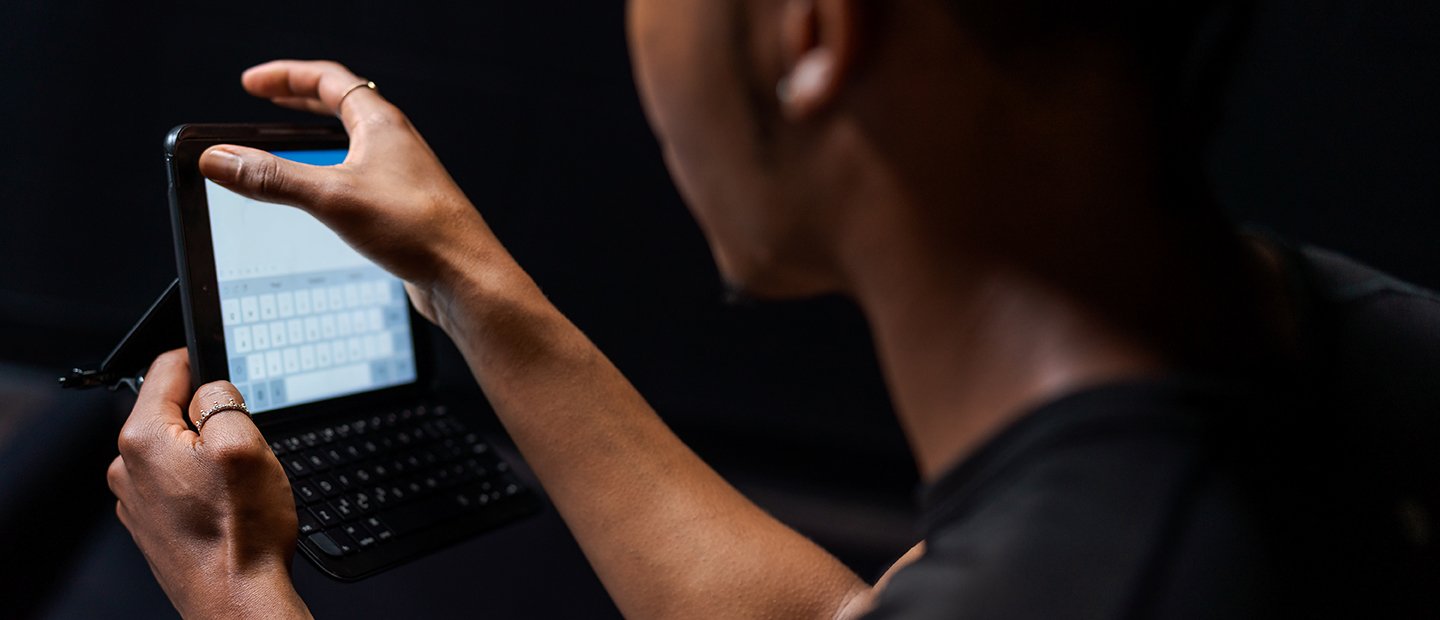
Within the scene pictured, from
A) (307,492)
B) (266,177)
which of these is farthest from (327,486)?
(266,177)

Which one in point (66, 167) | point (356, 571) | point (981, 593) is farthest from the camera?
point (66, 167)

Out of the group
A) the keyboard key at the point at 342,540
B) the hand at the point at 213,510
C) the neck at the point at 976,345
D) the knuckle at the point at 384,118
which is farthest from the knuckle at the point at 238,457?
the neck at the point at 976,345

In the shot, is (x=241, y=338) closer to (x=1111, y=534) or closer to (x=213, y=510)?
(x=213, y=510)

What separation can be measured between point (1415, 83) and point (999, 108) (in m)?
0.88

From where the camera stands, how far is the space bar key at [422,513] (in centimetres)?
75

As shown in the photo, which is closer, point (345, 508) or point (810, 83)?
point (810, 83)

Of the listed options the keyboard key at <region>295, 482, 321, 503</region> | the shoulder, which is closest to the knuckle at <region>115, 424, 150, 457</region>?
the keyboard key at <region>295, 482, 321, 503</region>

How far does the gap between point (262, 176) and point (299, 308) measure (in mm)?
149

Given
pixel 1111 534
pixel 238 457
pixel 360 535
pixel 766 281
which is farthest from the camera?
pixel 360 535

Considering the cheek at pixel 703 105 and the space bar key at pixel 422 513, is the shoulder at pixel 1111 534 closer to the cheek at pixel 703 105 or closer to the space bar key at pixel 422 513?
the cheek at pixel 703 105

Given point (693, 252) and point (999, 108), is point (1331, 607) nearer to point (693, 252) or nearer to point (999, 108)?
point (999, 108)

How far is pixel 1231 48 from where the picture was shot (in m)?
0.41

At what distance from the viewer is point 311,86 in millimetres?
818

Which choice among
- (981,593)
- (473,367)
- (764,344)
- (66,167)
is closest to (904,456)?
(764,344)
